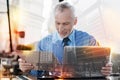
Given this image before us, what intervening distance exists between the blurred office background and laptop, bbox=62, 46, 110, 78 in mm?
463

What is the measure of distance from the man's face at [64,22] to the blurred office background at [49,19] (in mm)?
52

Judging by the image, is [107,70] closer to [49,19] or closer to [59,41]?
[59,41]

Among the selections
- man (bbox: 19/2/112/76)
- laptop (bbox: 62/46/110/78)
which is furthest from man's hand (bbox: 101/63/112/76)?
man (bbox: 19/2/112/76)

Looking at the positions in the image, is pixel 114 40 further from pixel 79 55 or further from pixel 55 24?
pixel 79 55

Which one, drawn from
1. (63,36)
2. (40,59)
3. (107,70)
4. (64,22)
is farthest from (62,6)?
(107,70)

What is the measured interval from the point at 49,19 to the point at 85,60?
0.60 metres

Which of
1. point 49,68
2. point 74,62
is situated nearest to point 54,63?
point 49,68

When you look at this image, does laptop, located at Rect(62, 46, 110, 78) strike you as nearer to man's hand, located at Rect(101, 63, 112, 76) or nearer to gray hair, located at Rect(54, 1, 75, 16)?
man's hand, located at Rect(101, 63, 112, 76)

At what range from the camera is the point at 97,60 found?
148 cm

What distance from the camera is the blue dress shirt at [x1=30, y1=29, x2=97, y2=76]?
192 cm

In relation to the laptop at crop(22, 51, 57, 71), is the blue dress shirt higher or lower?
higher

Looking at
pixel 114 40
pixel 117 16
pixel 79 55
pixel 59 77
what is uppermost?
pixel 117 16

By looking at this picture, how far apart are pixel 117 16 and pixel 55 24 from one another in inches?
19.0

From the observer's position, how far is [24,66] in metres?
1.78
